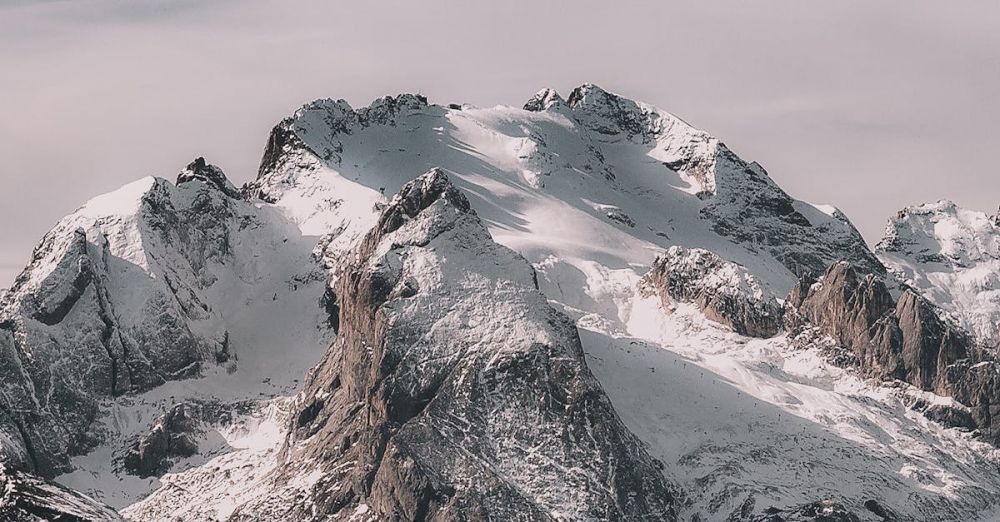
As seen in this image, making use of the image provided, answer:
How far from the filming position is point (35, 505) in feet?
334

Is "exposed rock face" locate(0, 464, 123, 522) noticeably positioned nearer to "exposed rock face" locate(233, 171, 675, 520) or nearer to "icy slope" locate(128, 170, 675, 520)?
"icy slope" locate(128, 170, 675, 520)

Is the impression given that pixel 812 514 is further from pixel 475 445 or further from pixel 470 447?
pixel 470 447

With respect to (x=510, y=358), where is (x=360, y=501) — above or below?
below

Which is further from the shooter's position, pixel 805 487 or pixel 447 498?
pixel 805 487

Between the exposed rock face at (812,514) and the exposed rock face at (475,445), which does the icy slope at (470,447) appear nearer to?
the exposed rock face at (475,445)

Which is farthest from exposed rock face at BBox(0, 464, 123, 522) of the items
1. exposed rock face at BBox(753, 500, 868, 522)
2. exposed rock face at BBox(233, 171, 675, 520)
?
exposed rock face at BBox(753, 500, 868, 522)

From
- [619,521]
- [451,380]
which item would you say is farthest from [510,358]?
[619,521]

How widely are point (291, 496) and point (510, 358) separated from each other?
74.4ft

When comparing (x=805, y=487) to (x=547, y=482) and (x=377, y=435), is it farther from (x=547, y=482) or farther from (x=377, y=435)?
(x=377, y=435)

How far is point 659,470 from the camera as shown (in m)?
198

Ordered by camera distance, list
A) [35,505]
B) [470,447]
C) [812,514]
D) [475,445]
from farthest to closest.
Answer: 1. [812,514]
2. [475,445]
3. [470,447]
4. [35,505]

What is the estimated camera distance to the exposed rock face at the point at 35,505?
10131 cm

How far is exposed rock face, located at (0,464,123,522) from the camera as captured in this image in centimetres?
10131

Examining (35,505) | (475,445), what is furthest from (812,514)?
(35,505)
